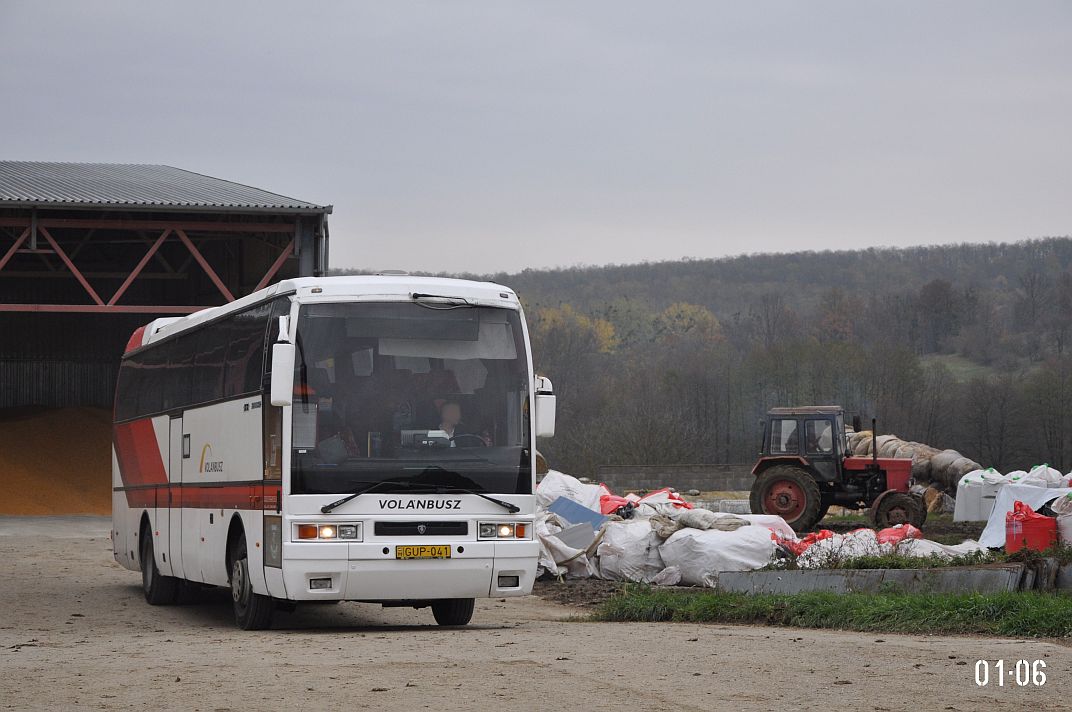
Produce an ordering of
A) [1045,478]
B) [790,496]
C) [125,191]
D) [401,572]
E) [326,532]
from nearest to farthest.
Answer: [326,532]
[401,572]
[790,496]
[1045,478]
[125,191]

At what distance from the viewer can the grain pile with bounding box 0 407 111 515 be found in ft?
114

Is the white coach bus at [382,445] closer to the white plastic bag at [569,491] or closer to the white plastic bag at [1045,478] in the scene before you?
the white plastic bag at [569,491]

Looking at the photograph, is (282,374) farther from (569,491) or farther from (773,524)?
(569,491)

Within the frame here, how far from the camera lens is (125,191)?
30.2m

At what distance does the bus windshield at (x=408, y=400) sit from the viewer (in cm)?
1145

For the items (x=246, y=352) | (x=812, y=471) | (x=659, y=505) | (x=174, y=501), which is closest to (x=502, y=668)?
(x=246, y=352)

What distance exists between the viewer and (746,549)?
1727 cm

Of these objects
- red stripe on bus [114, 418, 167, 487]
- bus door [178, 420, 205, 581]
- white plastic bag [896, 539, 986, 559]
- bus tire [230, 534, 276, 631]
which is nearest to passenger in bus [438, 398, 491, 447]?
bus tire [230, 534, 276, 631]

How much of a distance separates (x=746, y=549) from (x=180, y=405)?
23.6ft

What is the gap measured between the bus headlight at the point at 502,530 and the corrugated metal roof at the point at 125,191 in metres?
15.8

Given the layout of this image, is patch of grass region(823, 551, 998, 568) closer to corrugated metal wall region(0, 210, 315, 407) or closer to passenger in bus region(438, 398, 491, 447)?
passenger in bus region(438, 398, 491, 447)

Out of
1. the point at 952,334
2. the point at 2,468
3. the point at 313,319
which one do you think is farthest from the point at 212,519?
the point at 952,334

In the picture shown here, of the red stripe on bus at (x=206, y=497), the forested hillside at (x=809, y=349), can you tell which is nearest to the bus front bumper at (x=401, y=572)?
the red stripe on bus at (x=206, y=497)
